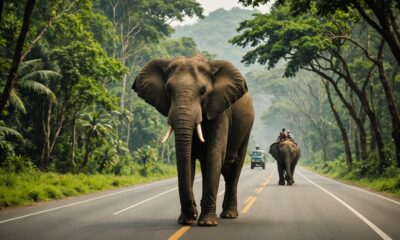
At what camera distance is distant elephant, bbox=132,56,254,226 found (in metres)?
9.19

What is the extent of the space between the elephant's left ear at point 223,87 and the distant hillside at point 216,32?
16075 cm

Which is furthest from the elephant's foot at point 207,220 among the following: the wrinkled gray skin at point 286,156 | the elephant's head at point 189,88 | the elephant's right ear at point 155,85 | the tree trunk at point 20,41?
the wrinkled gray skin at point 286,156

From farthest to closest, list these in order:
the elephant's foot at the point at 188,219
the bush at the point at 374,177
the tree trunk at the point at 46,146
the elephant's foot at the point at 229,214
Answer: the tree trunk at the point at 46,146
the bush at the point at 374,177
the elephant's foot at the point at 229,214
the elephant's foot at the point at 188,219

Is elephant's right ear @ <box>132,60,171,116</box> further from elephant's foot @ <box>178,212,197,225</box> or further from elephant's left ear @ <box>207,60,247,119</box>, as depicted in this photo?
elephant's foot @ <box>178,212,197,225</box>

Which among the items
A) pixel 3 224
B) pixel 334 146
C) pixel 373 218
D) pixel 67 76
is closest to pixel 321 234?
pixel 373 218

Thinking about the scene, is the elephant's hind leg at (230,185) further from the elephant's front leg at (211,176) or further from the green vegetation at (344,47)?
the green vegetation at (344,47)

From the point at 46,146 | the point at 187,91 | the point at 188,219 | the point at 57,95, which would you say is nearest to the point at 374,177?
the point at 46,146

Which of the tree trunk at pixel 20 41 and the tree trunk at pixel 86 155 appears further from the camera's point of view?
the tree trunk at pixel 86 155

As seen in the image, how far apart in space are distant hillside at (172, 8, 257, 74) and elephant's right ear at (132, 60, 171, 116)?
160459mm

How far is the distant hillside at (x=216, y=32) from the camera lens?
172125 mm

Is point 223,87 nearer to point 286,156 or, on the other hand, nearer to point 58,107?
point 286,156

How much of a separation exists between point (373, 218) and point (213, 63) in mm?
5152

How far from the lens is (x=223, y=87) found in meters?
10.2

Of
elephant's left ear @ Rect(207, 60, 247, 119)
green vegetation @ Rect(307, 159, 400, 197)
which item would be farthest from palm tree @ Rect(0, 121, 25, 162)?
green vegetation @ Rect(307, 159, 400, 197)
